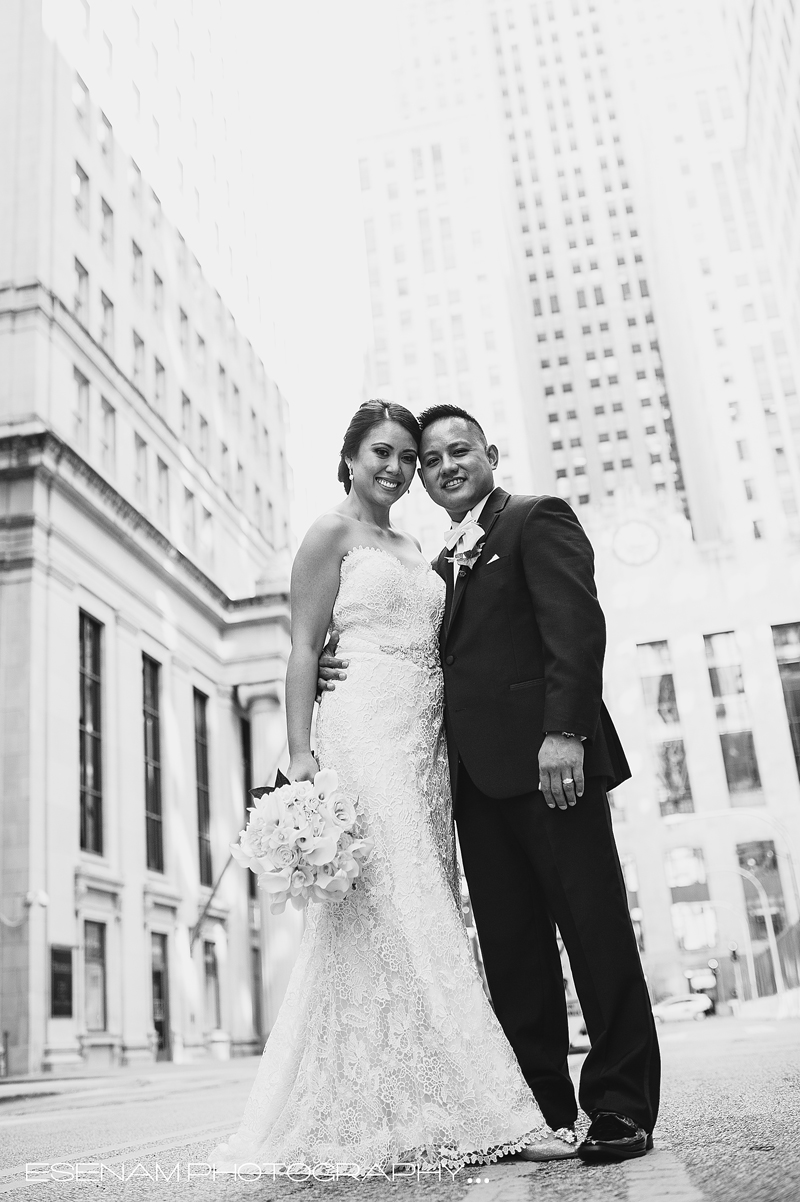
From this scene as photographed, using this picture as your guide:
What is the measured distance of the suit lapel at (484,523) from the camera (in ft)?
13.5

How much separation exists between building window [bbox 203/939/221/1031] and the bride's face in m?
27.7

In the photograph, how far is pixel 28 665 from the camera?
2223cm

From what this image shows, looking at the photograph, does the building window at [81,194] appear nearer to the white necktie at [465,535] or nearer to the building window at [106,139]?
the building window at [106,139]

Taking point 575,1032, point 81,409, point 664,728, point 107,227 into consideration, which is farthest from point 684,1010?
point 107,227

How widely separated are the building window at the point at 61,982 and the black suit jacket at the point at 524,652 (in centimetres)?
1962

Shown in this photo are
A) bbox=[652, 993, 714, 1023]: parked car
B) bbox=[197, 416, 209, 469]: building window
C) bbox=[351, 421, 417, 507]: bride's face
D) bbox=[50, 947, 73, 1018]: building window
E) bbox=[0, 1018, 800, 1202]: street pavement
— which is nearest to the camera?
bbox=[0, 1018, 800, 1202]: street pavement

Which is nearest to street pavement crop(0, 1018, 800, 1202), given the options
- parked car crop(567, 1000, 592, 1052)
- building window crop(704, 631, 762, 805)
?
parked car crop(567, 1000, 592, 1052)

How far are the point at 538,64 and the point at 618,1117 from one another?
148m

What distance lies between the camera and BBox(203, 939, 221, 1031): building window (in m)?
29.7

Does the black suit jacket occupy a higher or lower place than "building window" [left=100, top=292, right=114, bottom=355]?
lower

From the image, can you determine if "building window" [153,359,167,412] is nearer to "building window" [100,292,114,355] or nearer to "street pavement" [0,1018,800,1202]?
"building window" [100,292,114,355]

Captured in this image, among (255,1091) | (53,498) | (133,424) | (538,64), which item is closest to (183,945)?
(53,498)

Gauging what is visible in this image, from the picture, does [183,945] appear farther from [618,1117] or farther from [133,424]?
[618,1117]

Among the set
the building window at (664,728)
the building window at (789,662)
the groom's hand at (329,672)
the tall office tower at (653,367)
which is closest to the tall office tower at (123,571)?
A: the groom's hand at (329,672)
